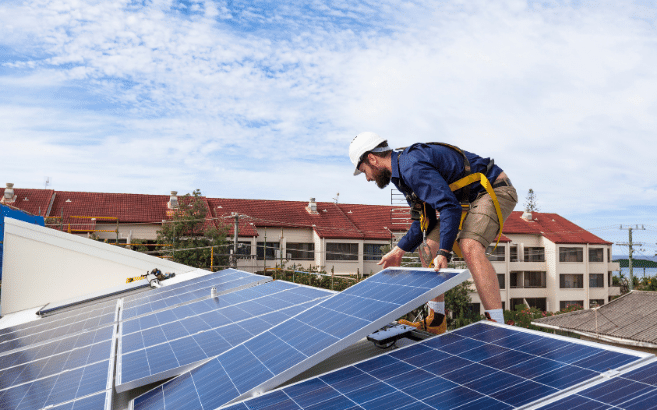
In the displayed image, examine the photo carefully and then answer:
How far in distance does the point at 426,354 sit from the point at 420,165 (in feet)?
5.22

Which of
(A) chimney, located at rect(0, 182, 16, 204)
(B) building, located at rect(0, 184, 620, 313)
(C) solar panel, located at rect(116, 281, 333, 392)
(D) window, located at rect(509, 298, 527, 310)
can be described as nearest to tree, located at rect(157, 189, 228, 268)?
(B) building, located at rect(0, 184, 620, 313)

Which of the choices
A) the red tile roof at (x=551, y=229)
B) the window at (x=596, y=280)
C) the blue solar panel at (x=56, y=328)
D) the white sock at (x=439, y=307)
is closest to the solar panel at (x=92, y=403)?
the white sock at (x=439, y=307)

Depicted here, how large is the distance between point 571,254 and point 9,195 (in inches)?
2219

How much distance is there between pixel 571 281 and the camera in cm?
5516

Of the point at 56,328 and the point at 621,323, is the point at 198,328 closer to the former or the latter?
the point at 56,328

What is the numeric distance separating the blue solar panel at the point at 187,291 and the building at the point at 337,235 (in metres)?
20.7

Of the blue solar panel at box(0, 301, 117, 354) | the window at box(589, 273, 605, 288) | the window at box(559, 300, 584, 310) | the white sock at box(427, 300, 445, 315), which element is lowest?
the window at box(559, 300, 584, 310)

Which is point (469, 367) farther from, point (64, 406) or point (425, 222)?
point (64, 406)

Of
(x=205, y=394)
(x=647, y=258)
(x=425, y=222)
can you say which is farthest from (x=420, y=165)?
(x=647, y=258)

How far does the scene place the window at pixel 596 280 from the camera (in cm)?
5569

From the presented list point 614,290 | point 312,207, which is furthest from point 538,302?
point 312,207

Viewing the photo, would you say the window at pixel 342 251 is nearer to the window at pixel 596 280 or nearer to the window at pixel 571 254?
the window at pixel 571 254

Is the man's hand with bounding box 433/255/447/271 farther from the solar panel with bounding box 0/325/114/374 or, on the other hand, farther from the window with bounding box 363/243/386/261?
the window with bounding box 363/243/386/261

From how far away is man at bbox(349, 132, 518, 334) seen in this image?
382 centimetres
